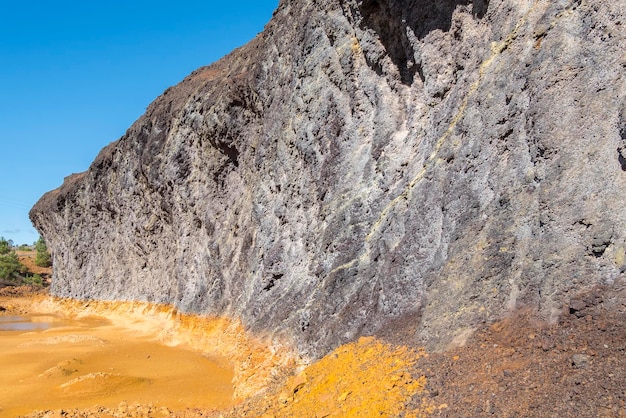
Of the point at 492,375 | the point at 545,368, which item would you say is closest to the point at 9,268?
the point at 492,375

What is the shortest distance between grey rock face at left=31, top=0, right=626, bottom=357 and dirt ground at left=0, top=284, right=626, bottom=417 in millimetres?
333

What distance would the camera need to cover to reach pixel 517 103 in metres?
6.83

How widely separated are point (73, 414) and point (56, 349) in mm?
9691

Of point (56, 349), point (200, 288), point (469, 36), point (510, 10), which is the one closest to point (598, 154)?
point (510, 10)

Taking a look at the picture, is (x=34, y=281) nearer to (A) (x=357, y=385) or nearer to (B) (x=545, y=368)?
(A) (x=357, y=385)

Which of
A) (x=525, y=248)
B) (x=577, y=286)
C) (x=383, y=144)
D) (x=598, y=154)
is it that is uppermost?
(x=383, y=144)

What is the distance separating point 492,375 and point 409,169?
4634 millimetres

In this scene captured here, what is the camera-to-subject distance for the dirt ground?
4285mm

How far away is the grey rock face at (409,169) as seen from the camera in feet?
18.8

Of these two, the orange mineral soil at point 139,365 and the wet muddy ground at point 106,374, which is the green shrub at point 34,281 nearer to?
the orange mineral soil at point 139,365

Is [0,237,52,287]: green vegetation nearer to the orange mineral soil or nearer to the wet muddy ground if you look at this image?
the orange mineral soil

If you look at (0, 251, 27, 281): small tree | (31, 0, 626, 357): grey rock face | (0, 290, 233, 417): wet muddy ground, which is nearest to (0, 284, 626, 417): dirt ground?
(31, 0, 626, 357): grey rock face

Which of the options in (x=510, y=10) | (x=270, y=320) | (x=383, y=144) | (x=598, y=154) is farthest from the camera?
(x=270, y=320)

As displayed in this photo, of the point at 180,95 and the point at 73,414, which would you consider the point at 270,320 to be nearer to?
the point at 73,414
